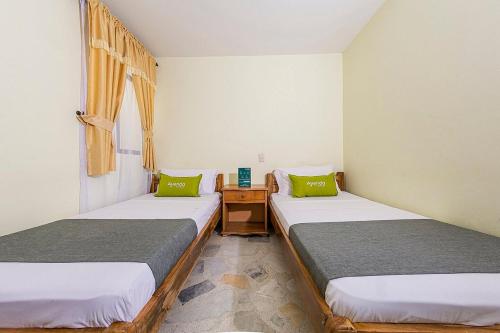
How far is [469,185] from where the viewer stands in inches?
55.6

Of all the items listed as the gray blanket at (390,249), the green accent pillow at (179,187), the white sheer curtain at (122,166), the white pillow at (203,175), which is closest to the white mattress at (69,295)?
the gray blanket at (390,249)

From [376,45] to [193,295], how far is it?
2.80 metres

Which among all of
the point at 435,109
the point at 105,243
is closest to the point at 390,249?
the point at 435,109

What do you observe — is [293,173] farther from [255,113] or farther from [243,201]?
[255,113]

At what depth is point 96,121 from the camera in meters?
1.92

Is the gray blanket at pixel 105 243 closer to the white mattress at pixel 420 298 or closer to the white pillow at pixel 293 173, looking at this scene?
the white mattress at pixel 420 298

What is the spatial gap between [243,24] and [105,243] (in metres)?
2.35

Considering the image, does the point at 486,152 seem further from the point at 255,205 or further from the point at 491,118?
the point at 255,205

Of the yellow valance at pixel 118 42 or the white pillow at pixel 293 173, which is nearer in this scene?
the yellow valance at pixel 118 42

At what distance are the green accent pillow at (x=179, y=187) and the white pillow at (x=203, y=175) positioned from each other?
6.9 inches

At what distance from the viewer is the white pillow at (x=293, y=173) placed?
2827mm

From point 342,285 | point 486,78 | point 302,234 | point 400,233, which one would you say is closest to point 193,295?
point 302,234

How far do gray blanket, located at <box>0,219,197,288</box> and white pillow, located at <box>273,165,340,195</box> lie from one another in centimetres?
155

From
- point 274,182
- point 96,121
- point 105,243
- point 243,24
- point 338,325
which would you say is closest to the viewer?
point 338,325
